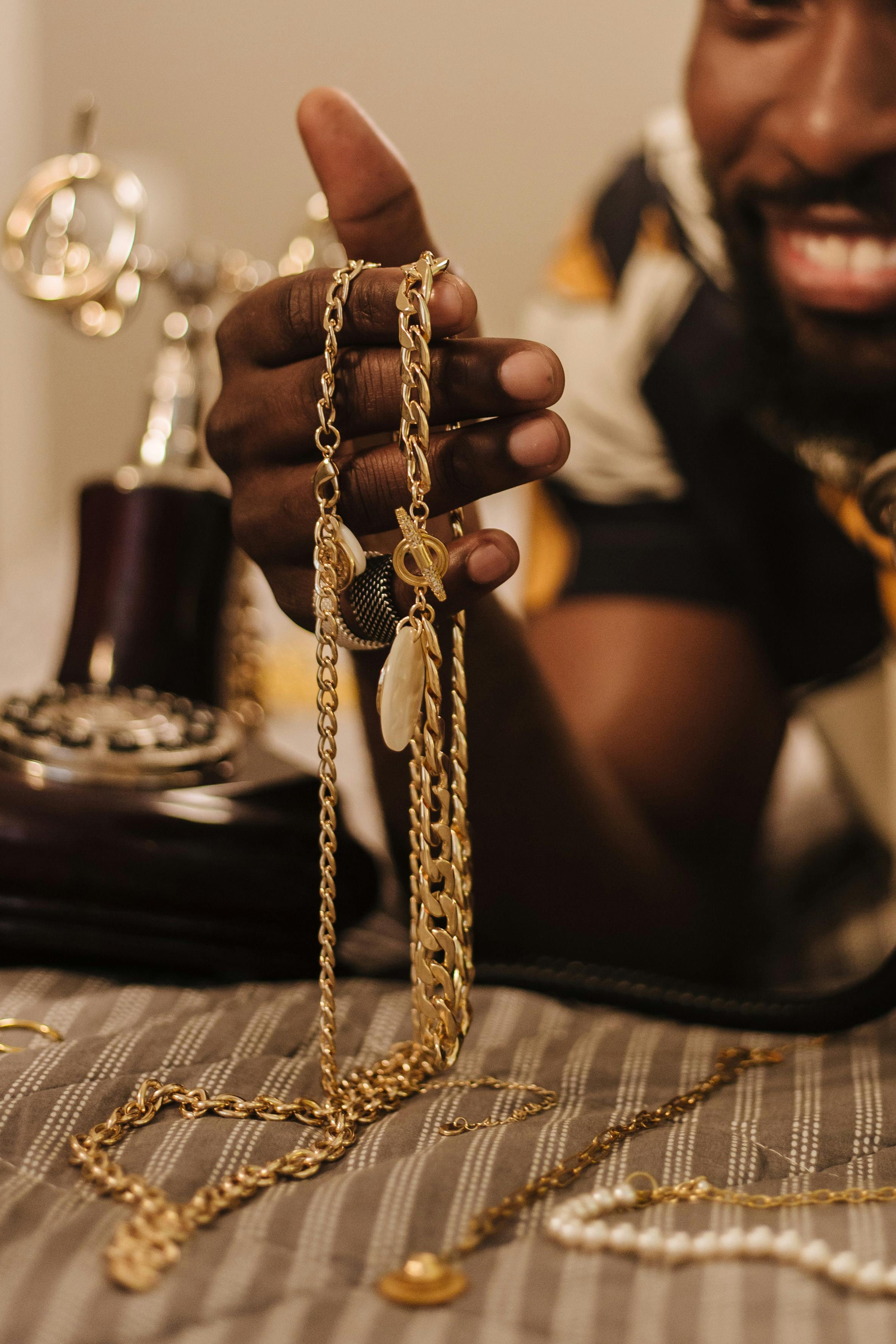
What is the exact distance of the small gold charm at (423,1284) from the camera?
1.10ft

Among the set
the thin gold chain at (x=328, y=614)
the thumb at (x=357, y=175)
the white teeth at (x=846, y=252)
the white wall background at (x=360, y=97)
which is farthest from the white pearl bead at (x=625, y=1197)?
the white wall background at (x=360, y=97)

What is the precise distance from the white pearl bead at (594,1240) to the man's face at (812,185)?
0.63 m

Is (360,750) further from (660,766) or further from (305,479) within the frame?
(305,479)

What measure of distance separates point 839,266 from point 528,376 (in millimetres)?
468

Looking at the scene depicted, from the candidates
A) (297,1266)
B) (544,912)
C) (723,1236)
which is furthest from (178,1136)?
(544,912)

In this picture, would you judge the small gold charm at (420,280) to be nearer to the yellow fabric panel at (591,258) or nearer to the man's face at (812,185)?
the man's face at (812,185)

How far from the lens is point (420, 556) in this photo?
0.42 m

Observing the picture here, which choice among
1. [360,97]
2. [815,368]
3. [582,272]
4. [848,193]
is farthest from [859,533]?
[360,97]

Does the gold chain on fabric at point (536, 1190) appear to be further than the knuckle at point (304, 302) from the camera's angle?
No

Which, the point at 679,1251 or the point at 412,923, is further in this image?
the point at 412,923

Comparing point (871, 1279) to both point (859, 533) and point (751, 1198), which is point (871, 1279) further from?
point (859, 533)

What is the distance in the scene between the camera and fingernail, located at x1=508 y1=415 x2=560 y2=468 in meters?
0.41

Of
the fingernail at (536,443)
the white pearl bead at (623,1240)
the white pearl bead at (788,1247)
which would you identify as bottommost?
the white pearl bead at (623,1240)

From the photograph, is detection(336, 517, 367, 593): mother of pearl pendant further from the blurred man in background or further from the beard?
the beard
